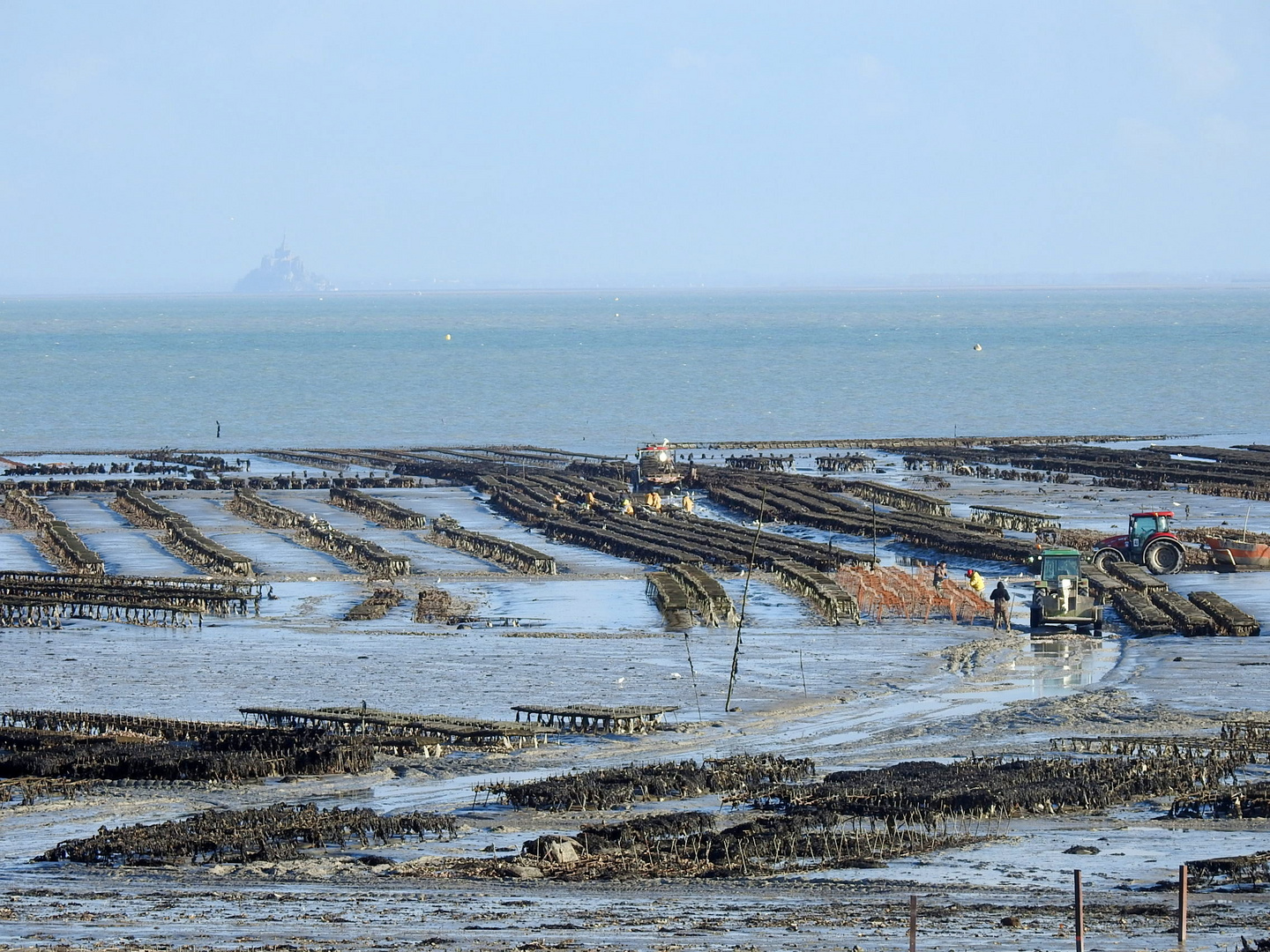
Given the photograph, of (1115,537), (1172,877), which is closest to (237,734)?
(1172,877)

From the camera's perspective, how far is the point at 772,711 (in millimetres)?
29016

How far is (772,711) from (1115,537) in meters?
20.0

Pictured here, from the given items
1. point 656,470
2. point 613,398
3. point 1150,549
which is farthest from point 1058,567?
point 613,398

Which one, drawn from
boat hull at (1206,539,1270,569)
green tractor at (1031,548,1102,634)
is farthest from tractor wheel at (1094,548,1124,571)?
green tractor at (1031,548,1102,634)

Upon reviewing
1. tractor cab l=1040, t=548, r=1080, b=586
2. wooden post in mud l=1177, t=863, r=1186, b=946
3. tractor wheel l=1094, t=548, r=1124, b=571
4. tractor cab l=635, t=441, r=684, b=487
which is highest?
tractor cab l=635, t=441, r=684, b=487

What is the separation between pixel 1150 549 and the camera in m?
43.9

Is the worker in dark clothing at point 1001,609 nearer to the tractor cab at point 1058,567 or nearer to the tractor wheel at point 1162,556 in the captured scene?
the tractor cab at point 1058,567

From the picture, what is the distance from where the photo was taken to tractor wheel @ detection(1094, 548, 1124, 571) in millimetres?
43219

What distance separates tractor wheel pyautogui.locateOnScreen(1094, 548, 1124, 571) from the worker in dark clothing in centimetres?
671

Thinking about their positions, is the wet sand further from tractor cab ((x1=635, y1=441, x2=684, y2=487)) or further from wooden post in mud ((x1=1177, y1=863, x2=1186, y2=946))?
tractor cab ((x1=635, y1=441, x2=684, y2=487))

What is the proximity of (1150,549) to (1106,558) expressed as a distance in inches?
41.1

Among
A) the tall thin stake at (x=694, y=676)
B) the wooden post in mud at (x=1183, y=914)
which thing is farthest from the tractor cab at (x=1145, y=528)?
the wooden post in mud at (x=1183, y=914)

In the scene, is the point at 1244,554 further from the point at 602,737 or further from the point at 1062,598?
the point at 602,737

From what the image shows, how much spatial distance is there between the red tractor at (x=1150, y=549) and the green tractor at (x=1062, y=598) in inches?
267
